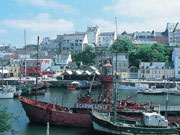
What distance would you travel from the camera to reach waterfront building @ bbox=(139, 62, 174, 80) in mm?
87750

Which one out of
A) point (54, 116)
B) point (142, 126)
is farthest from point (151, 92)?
point (142, 126)

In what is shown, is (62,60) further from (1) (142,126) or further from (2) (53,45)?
(1) (142,126)

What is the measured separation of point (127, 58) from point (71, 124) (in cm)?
5974

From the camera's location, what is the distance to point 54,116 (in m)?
37.3

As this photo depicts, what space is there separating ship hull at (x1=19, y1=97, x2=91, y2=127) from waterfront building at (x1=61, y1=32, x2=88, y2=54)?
83.0 metres

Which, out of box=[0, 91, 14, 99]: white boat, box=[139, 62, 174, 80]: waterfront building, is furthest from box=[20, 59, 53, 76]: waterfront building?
box=[0, 91, 14, 99]: white boat

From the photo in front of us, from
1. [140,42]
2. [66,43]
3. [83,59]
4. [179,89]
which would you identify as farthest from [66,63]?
[179,89]

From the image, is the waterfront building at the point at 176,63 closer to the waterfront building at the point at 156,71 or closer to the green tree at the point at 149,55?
the waterfront building at the point at 156,71

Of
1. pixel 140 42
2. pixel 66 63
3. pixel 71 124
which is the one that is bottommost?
pixel 71 124

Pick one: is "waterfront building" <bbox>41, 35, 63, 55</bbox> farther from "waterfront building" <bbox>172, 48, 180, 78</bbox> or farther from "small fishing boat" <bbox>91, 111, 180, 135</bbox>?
"small fishing boat" <bbox>91, 111, 180, 135</bbox>

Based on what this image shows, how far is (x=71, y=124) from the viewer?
36.9 metres

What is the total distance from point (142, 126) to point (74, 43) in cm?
9386

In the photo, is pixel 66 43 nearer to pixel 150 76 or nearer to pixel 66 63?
pixel 66 63

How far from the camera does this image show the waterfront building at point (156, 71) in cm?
8775
